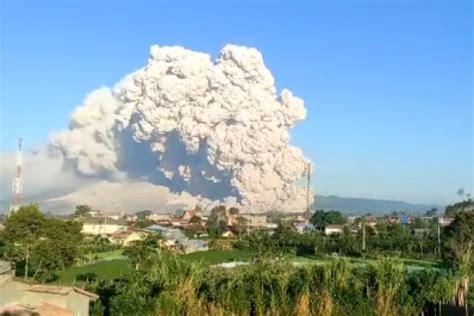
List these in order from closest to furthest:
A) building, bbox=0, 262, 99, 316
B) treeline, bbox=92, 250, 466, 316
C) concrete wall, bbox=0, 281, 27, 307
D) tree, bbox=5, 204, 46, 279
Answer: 1. building, bbox=0, 262, 99, 316
2. concrete wall, bbox=0, 281, 27, 307
3. treeline, bbox=92, 250, 466, 316
4. tree, bbox=5, 204, 46, 279

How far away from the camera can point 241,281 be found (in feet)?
47.8

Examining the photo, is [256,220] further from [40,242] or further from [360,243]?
[40,242]

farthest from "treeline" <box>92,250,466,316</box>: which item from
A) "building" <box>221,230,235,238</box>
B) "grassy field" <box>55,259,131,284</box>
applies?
"building" <box>221,230,235,238</box>

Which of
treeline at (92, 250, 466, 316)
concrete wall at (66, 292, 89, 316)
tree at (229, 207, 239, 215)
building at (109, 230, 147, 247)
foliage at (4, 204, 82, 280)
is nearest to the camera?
concrete wall at (66, 292, 89, 316)

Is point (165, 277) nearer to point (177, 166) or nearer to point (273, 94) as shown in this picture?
point (273, 94)

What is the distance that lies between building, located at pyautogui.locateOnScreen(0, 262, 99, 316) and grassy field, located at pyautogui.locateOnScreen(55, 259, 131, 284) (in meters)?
Result: 11.5

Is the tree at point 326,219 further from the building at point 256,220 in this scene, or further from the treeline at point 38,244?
the treeline at point 38,244

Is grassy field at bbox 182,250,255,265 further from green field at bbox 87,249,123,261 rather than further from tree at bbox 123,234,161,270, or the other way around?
tree at bbox 123,234,161,270

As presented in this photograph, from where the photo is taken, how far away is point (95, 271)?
95.0 feet

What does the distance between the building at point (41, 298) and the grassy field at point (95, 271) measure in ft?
37.7

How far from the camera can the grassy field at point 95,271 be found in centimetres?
2569

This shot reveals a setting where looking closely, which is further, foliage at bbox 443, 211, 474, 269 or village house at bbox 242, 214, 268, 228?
village house at bbox 242, 214, 268, 228

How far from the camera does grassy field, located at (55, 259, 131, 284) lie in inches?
1012

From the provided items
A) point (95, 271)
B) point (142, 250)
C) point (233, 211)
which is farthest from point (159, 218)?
point (142, 250)
